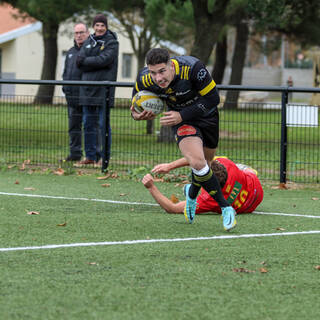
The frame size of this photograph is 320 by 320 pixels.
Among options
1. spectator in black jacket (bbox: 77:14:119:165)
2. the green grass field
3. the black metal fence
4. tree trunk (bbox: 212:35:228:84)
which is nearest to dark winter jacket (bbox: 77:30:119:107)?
spectator in black jacket (bbox: 77:14:119:165)

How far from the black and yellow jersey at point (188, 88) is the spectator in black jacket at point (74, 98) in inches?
190

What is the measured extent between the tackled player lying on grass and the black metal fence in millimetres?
2741

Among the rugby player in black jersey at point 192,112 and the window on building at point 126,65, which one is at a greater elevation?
the window on building at point 126,65

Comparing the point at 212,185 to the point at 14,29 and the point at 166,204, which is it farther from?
the point at 14,29

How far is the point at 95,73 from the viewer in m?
11.9

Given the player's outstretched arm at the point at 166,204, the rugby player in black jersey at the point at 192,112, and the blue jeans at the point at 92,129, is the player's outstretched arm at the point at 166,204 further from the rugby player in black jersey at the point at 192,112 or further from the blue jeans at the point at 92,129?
the blue jeans at the point at 92,129

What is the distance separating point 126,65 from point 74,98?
40368mm

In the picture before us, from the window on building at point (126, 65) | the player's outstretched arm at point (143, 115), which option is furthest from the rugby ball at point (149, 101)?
the window on building at point (126, 65)

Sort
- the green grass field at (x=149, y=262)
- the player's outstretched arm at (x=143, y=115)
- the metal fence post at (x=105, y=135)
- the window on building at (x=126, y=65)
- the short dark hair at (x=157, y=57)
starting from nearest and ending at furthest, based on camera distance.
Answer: the green grass field at (x=149, y=262)
the short dark hair at (x=157, y=57)
the player's outstretched arm at (x=143, y=115)
the metal fence post at (x=105, y=135)
the window on building at (x=126, y=65)

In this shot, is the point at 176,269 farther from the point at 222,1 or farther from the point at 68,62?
the point at 222,1

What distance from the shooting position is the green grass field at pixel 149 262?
4414 millimetres

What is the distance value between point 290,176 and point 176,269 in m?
6.31

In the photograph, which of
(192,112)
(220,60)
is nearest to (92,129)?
(192,112)

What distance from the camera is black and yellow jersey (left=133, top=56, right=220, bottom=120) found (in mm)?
6828
